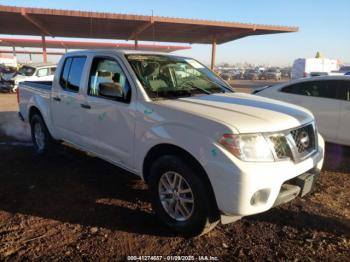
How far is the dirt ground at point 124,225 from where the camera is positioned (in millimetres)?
3285

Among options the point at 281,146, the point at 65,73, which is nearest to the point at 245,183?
the point at 281,146

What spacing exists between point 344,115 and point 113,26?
18.9 meters

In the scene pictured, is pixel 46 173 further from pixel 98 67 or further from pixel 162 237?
pixel 162 237

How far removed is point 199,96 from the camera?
13.6ft

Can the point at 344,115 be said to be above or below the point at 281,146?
below

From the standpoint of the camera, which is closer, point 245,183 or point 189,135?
point 245,183

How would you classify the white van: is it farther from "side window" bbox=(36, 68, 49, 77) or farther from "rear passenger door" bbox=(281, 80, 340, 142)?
"rear passenger door" bbox=(281, 80, 340, 142)

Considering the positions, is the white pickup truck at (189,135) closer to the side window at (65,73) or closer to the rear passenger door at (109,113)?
the rear passenger door at (109,113)

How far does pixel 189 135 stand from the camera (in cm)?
324

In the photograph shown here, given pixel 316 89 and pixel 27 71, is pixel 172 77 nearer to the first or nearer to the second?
pixel 316 89

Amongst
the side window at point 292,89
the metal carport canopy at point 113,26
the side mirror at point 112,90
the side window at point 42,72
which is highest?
the metal carport canopy at point 113,26

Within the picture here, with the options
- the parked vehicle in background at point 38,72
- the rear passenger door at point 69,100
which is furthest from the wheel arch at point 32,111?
the parked vehicle in background at point 38,72

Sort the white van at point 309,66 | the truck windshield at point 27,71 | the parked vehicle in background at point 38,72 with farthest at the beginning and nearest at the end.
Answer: the white van at point 309,66, the truck windshield at point 27,71, the parked vehicle in background at point 38,72

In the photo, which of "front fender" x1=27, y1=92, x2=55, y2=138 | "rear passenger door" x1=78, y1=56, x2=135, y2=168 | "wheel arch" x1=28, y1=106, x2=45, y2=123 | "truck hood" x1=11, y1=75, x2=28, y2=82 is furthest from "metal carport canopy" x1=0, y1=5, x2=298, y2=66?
"rear passenger door" x1=78, y1=56, x2=135, y2=168
